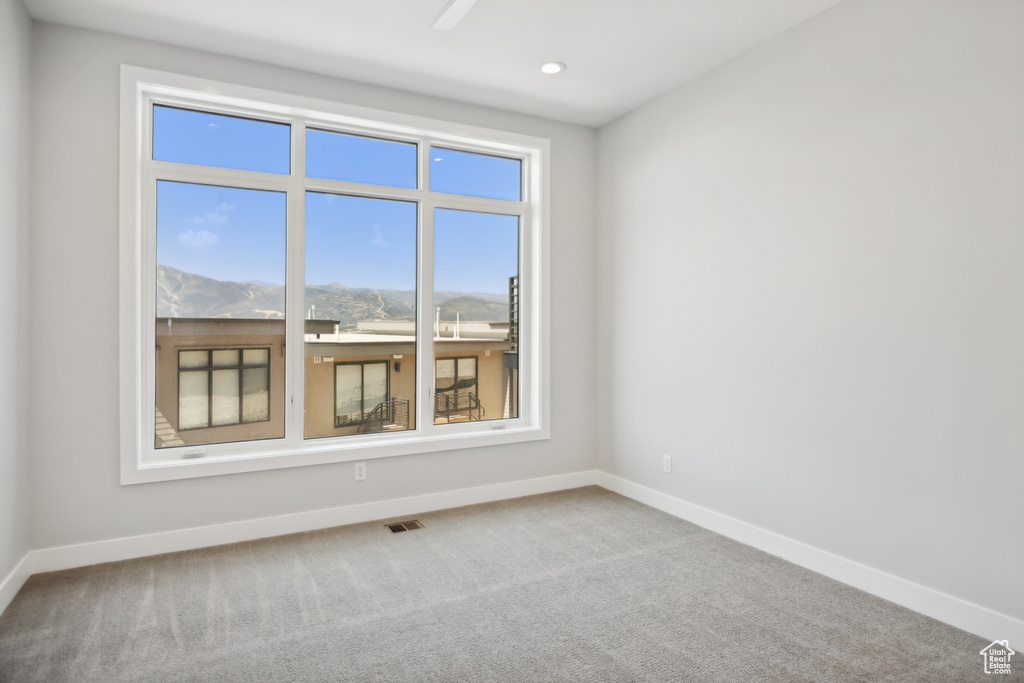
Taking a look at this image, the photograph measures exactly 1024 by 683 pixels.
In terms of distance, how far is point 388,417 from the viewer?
3.84 metres

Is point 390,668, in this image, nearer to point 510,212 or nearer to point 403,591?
point 403,591

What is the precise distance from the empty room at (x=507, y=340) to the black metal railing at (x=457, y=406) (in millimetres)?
24

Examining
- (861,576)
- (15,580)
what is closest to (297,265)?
(15,580)

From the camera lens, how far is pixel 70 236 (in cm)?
290

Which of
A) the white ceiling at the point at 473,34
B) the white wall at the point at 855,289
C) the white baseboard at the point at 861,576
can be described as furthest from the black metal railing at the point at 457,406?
the white ceiling at the point at 473,34

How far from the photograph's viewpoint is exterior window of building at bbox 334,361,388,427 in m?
3.70

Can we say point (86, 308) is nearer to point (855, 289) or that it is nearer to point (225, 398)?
point (225, 398)

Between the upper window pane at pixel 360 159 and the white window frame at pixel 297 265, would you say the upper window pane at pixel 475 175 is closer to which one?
the white window frame at pixel 297 265

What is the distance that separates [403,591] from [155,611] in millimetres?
1043

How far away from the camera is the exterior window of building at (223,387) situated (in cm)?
327

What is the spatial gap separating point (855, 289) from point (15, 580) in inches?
161

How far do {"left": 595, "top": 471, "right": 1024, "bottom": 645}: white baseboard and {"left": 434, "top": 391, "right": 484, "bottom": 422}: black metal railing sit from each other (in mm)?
1369

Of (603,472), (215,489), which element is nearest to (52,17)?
(215,489)

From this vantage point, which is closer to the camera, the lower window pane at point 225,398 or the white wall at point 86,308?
the white wall at point 86,308
